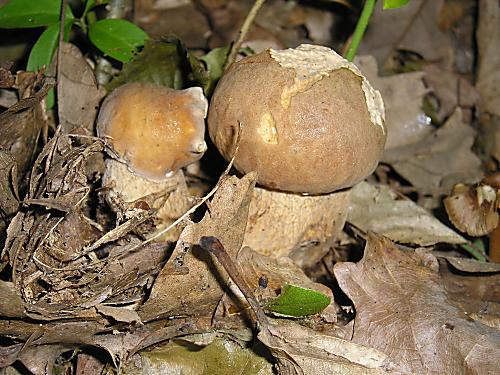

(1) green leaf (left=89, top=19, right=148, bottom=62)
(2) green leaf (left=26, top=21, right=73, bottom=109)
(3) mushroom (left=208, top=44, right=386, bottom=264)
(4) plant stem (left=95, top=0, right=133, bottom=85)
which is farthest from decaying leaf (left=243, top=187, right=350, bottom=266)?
(2) green leaf (left=26, top=21, right=73, bottom=109)

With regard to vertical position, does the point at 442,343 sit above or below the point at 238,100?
below

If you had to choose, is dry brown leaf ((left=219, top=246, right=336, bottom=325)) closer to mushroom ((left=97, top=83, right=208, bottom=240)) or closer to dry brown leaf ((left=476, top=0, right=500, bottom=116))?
mushroom ((left=97, top=83, right=208, bottom=240))

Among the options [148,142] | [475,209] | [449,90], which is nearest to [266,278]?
[148,142]

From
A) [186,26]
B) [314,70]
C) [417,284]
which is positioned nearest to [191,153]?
[314,70]

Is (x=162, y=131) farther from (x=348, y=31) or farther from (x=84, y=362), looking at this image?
(x=348, y=31)

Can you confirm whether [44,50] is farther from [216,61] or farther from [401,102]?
[401,102]

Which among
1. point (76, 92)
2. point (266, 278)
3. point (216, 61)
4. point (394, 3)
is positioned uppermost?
point (394, 3)
